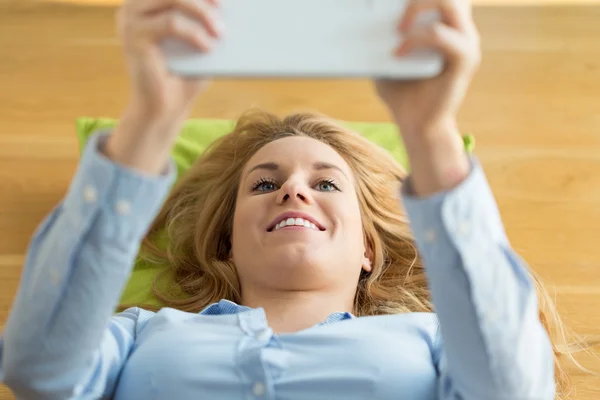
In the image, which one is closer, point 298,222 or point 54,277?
point 54,277

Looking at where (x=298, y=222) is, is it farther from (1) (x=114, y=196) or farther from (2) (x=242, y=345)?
(1) (x=114, y=196)

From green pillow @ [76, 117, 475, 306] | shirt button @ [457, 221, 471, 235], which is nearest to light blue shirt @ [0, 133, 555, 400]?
shirt button @ [457, 221, 471, 235]

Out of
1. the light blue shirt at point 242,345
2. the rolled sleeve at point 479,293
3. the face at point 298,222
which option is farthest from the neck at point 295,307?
the rolled sleeve at point 479,293

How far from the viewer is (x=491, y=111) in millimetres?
1831

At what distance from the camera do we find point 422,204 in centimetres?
76

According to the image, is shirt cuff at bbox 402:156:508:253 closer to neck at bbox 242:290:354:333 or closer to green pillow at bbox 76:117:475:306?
neck at bbox 242:290:354:333

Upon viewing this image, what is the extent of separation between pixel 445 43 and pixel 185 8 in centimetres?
23

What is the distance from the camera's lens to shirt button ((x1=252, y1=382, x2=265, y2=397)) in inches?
36.8

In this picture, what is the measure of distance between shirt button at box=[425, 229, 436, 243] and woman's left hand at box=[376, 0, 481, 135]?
91 millimetres

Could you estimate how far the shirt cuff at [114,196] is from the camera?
0.76 m

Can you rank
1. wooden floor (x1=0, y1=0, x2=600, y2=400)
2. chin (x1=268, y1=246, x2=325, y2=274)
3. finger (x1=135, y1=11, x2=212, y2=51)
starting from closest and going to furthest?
finger (x1=135, y1=11, x2=212, y2=51) → chin (x1=268, y1=246, x2=325, y2=274) → wooden floor (x1=0, y1=0, x2=600, y2=400)

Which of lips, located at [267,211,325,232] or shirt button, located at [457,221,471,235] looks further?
lips, located at [267,211,325,232]

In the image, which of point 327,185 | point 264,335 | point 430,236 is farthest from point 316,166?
point 430,236

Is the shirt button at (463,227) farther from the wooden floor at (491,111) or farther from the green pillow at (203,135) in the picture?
the green pillow at (203,135)
